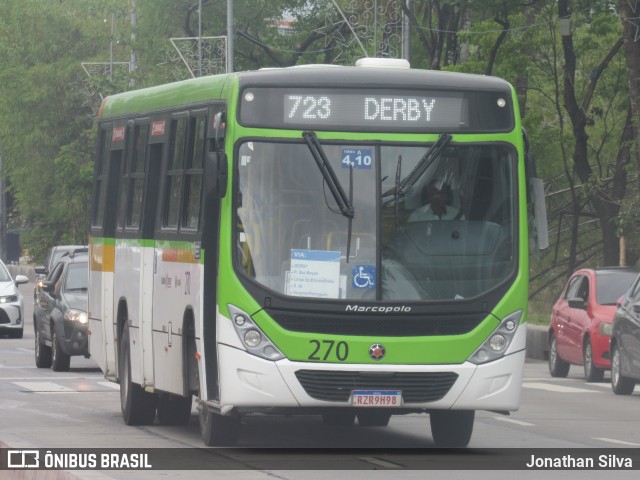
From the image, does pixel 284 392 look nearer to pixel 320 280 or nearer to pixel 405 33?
pixel 320 280

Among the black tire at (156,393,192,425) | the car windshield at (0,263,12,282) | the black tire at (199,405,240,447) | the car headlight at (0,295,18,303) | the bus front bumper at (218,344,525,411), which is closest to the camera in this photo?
the bus front bumper at (218,344,525,411)

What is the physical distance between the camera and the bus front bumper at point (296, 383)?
12.8 meters

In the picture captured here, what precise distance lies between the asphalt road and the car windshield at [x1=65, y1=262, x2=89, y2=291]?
143 inches

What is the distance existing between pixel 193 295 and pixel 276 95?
176 cm

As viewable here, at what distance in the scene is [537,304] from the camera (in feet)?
163

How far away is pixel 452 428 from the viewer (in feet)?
46.9

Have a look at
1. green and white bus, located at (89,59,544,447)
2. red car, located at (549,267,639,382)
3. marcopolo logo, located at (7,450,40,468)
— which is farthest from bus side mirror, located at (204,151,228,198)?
red car, located at (549,267,639,382)

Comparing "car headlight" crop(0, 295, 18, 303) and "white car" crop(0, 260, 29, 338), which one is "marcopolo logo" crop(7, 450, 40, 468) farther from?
"white car" crop(0, 260, 29, 338)

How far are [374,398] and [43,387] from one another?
9726 millimetres

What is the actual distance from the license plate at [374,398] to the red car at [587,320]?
11.3 meters

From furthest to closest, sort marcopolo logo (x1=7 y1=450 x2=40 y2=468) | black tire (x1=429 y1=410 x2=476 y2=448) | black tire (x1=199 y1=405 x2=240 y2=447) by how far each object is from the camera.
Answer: black tire (x1=429 y1=410 x2=476 y2=448) → black tire (x1=199 y1=405 x2=240 y2=447) → marcopolo logo (x1=7 y1=450 x2=40 y2=468)

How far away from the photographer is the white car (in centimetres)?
3450

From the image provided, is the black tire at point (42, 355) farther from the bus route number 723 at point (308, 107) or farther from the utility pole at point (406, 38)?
the utility pole at point (406, 38)

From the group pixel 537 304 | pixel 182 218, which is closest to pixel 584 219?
pixel 537 304
